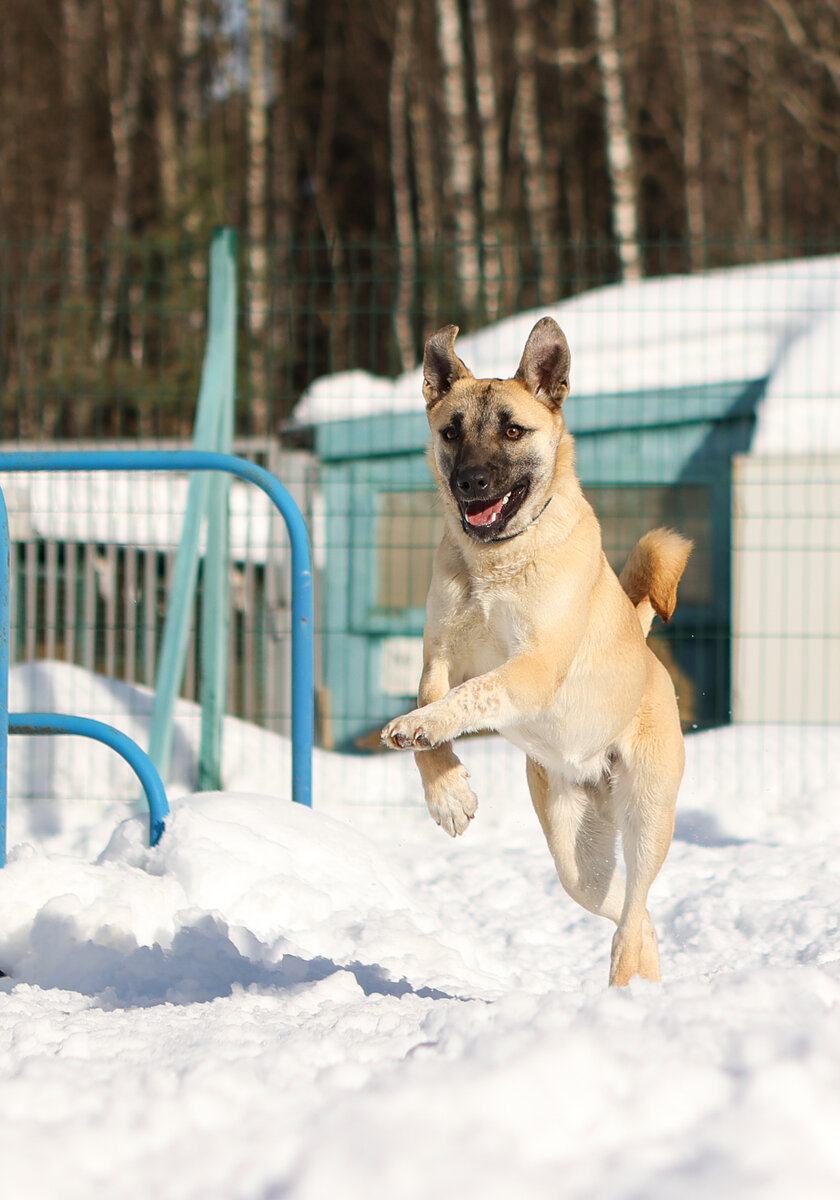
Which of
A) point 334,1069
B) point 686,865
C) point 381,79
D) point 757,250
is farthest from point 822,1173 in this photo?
point 381,79

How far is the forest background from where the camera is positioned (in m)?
15.6

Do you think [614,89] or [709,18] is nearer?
[614,89]

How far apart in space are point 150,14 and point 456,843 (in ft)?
52.1

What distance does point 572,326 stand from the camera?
6.90m

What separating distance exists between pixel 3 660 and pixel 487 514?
6.05 feet

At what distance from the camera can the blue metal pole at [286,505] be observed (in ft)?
13.5

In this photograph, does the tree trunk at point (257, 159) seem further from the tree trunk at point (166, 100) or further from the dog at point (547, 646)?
the dog at point (547, 646)

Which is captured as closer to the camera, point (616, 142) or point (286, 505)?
point (286, 505)

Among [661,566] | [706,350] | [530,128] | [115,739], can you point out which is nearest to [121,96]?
[530,128]

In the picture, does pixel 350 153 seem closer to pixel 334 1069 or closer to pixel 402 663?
pixel 402 663

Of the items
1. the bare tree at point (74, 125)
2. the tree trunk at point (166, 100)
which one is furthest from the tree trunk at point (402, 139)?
the bare tree at point (74, 125)

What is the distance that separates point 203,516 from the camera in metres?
5.48

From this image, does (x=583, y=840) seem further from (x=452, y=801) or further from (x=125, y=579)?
(x=125, y=579)

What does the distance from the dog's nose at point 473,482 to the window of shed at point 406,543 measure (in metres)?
3.65
